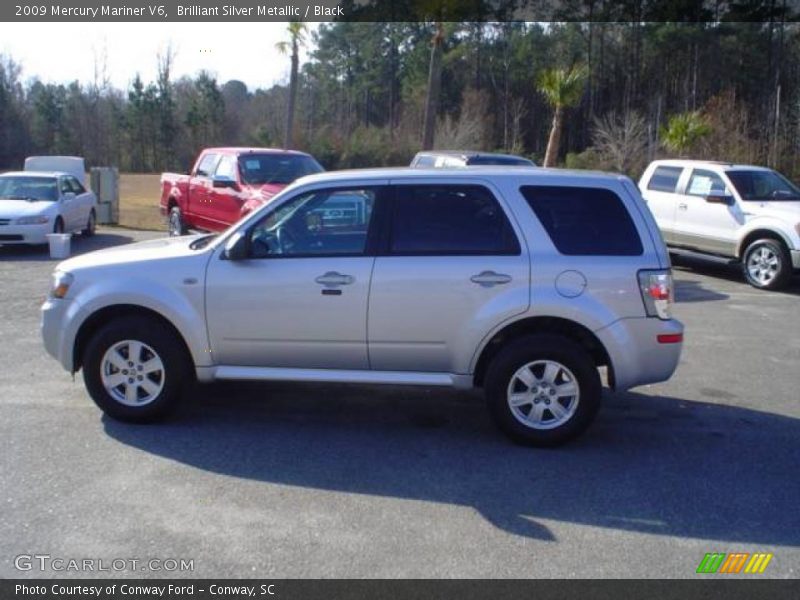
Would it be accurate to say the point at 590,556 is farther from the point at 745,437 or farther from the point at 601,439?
the point at 745,437

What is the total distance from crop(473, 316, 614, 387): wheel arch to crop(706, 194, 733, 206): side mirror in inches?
354

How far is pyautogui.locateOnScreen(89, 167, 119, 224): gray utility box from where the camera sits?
21.7 meters

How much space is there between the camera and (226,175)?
599 inches

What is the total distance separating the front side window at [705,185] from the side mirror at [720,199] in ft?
0.30

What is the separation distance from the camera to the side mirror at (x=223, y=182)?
48.4 ft

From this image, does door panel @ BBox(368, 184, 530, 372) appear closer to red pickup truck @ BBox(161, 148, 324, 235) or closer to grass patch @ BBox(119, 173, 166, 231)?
red pickup truck @ BBox(161, 148, 324, 235)

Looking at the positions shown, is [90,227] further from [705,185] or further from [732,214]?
[732,214]

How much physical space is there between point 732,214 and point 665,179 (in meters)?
1.71

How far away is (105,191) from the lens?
21891 mm

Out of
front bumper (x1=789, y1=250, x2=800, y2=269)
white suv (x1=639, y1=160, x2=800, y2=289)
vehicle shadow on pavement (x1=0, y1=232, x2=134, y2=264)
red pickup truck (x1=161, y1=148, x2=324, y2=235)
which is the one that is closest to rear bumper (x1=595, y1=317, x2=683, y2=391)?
front bumper (x1=789, y1=250, x2=800, y2=269)

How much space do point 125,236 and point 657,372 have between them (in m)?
16.3

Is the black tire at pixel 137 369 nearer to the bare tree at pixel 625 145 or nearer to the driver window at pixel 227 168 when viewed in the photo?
the driver window at pixel 227 168

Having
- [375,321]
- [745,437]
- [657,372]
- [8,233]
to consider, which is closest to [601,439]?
[657,372]

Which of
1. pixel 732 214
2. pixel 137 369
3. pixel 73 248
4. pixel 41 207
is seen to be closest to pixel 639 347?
pixel 137 369
